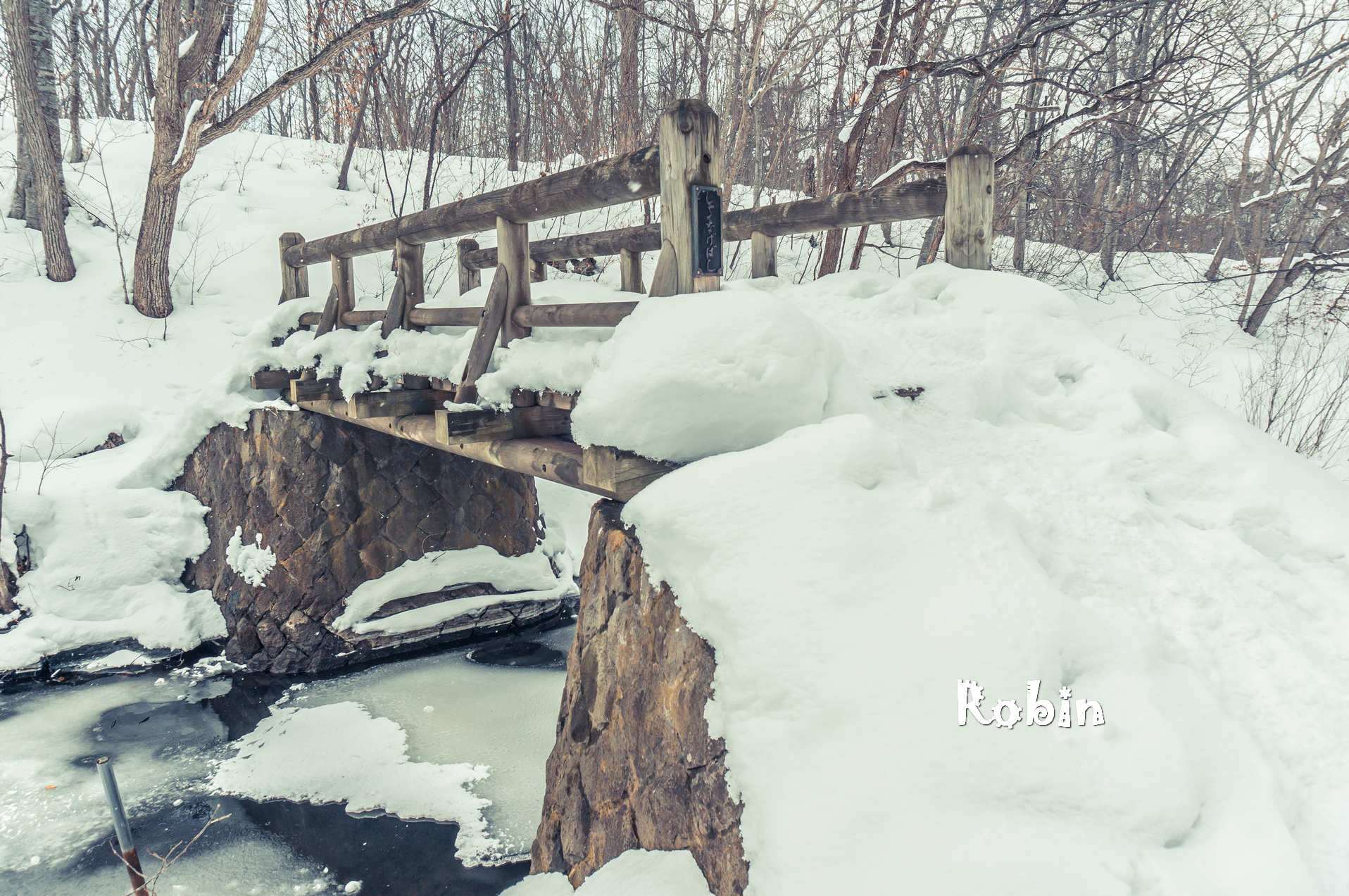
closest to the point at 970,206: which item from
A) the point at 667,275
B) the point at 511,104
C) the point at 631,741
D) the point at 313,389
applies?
the point at 667,275

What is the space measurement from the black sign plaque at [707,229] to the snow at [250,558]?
491 centimetres

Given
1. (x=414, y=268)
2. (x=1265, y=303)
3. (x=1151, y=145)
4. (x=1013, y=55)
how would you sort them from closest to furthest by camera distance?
(x=414, y=268), (x=1013, y=55), (x=1265, y=303), (x=1151, y=145)

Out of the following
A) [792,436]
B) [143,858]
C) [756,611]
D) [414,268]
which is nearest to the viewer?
[756,611]

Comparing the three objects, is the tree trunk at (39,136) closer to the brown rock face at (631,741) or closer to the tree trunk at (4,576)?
the tree trunk at (4,576)

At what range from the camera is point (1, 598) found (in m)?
5.54

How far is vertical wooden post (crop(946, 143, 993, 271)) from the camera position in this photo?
3240 millimetres

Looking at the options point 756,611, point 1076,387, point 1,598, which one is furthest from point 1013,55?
point 1,598

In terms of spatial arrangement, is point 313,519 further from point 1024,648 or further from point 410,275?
point 1024,648

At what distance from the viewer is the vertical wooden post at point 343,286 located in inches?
202

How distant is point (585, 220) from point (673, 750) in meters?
11.5

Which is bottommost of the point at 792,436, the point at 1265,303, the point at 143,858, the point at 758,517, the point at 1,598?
the point at 143,858

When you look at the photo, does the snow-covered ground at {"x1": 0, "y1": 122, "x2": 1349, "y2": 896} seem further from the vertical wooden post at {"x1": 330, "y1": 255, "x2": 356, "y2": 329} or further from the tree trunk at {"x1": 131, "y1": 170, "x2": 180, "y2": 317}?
the tree trunk at {"x1": 131, "y1": 170, "x2": 180, "y2": 317}

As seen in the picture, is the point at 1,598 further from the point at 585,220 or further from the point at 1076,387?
the point at 585,220

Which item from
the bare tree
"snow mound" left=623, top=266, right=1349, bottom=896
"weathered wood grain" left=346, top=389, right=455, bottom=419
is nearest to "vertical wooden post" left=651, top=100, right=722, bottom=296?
A: "snow mound" left=623, top=266, right=1349, bottom=896
